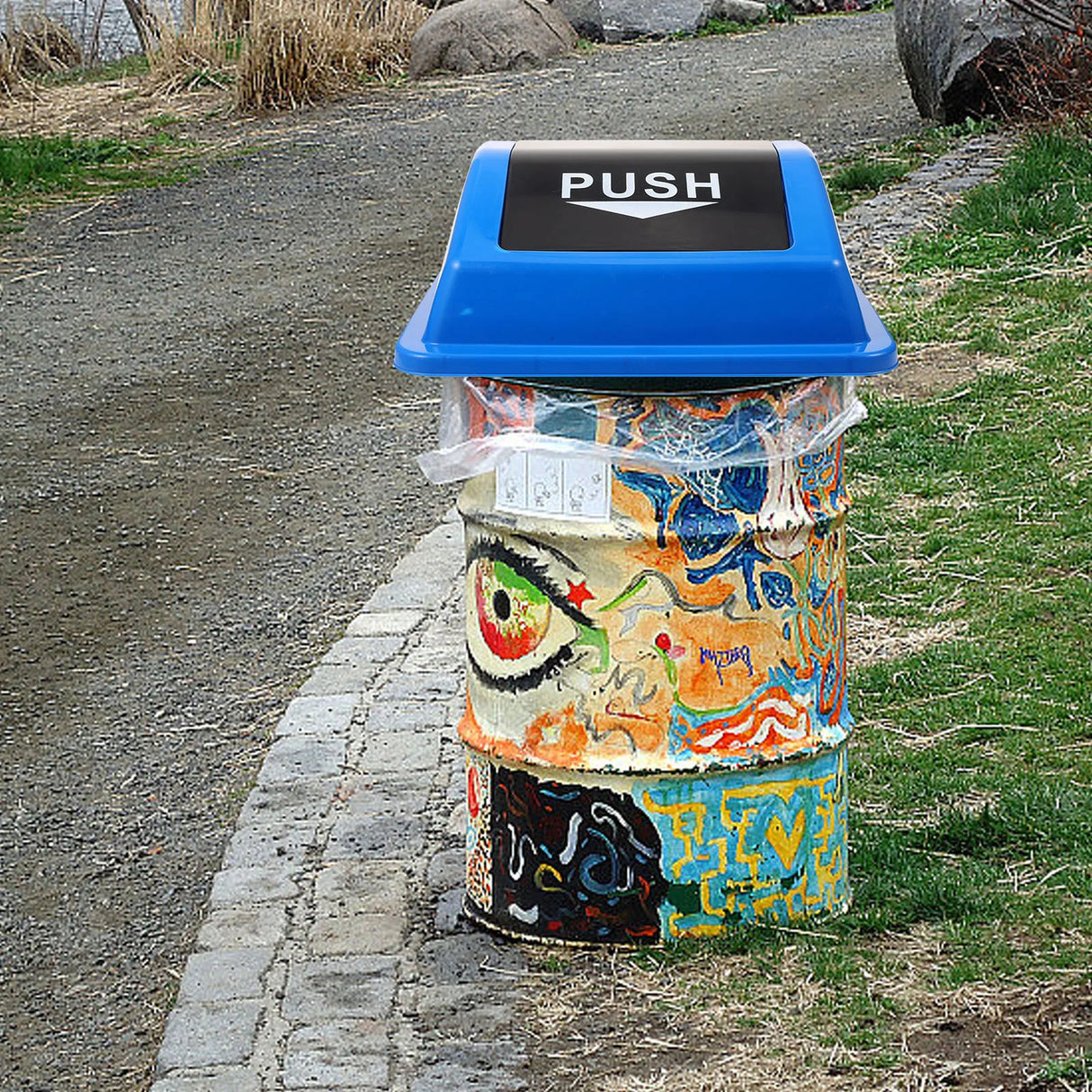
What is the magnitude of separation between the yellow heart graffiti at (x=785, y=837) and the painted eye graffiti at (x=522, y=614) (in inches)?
18.5

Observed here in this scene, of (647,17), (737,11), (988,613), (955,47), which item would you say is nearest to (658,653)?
(988,613)

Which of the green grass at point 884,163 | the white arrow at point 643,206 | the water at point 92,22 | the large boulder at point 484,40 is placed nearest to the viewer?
the white arrow at point 643,206

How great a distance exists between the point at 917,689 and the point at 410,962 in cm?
161

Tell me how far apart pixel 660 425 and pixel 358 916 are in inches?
43.7

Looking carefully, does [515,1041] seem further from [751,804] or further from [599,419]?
[599,419]

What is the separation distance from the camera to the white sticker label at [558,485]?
3.10 m

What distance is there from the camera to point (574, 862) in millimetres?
3260

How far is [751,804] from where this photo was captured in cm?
323

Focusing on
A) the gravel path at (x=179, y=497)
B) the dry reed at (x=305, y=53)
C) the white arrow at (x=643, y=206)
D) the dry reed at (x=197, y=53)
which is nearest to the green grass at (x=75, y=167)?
the gravel path at (x=179, y=497)

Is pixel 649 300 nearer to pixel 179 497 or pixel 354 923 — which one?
pixel 354 923

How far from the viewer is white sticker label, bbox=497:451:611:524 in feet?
10.2

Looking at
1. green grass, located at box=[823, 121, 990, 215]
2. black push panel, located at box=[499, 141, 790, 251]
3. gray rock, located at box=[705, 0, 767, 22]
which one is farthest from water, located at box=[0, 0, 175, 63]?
black push panel, located at box=[499, 141, 790, 251]

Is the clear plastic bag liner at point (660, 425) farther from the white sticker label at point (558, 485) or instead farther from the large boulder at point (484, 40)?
the large boulder at point (484, 40)

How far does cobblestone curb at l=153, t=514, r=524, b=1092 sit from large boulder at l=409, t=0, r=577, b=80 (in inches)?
456
